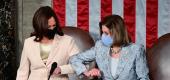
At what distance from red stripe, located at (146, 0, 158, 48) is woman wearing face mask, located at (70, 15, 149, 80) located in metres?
1.05

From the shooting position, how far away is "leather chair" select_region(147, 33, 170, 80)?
12.9 ft

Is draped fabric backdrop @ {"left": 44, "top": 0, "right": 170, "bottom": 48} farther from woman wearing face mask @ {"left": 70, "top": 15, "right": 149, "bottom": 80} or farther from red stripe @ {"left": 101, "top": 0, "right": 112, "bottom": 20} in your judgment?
woman wearing face mask @ {"left": 70, "top": 15, "right": 149, "bottom": 80}

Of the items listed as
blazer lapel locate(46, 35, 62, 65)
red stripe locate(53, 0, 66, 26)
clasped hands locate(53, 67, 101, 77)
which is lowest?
clasped hands locate(53, 67, 101, 77)

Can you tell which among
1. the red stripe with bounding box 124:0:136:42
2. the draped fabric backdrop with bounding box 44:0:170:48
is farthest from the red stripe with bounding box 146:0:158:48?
the red stripe with bounding box 124:0:136:42

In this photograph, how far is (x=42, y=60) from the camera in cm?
361

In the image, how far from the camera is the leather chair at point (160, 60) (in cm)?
393

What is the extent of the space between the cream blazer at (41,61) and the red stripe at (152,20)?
1.22 metres

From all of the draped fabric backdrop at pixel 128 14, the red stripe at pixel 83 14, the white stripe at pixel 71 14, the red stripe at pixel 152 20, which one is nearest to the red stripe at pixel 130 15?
the draped fabric backdrop at pixel 128 14

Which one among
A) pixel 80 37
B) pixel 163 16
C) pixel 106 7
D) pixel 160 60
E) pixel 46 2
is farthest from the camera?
pixel 46 2

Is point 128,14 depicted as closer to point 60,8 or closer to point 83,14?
point 83,14

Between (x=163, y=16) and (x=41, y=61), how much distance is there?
1.64 metres

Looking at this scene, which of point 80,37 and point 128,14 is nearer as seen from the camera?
point 80,37

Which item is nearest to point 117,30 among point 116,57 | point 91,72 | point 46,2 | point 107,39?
point 107,39

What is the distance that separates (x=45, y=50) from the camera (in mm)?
3637
